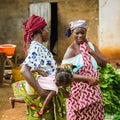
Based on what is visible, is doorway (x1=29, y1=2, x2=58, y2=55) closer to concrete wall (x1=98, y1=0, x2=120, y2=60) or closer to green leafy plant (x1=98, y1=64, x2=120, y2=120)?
concrete wall (x1=98, y1=0, x2=120, y2=60)

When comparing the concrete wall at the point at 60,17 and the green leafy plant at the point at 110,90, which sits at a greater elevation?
the concrete wall at the point at 60,17

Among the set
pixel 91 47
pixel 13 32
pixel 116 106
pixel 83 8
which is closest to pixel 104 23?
pixel 83 8

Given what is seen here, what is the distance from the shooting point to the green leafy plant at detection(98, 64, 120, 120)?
18.7 feet

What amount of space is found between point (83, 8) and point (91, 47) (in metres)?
9.70

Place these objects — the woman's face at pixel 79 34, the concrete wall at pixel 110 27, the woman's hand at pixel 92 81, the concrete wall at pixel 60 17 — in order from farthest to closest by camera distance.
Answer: the concrete wall at pixel 60 17 → the concrete wall at pixel 110 27 → the woman's face at pixel 79 34 → the woman's hand at pixel 92 81

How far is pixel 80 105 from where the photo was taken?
12.4 feet

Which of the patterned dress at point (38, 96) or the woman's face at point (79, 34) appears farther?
the woman's face at point (79, 34)

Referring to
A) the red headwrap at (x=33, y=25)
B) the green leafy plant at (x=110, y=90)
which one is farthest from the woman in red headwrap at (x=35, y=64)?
the green leafy plant at (x=110, y=90)

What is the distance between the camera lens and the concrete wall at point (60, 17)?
13297 mm

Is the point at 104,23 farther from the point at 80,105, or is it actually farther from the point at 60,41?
the point at 80,105

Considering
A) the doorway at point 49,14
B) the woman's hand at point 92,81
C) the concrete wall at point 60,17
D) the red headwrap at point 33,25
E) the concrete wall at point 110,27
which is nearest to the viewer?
the red headwrap at point 33,25

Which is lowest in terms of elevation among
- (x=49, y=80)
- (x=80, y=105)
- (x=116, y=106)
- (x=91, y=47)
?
(x=116, y=106)

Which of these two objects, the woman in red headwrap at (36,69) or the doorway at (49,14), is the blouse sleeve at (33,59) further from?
the doorway at (49,14)

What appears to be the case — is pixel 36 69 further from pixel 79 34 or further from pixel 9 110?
pixel 9 110
